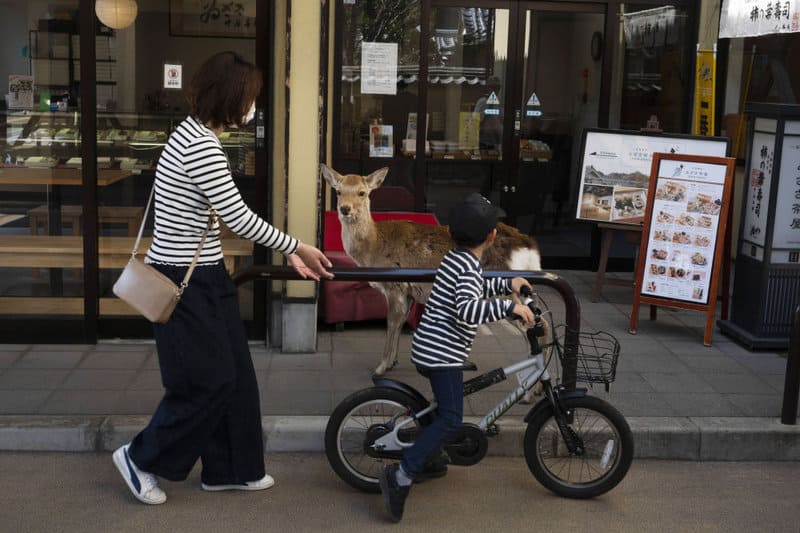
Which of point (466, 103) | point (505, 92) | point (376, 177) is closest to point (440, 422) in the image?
point (376, 177)

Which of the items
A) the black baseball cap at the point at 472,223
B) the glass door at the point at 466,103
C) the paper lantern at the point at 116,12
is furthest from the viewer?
the glass door at the point at 466,103

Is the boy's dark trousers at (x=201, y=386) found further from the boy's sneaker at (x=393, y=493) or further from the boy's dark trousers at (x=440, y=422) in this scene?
the boy's dark trousers at (x=440, y=422)

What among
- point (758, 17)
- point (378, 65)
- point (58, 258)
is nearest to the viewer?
point (58, 258)

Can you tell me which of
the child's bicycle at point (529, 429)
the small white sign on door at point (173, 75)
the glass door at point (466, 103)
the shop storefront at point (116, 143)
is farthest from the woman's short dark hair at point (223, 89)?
the glass door at point (466, 103)

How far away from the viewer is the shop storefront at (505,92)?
32.0ft

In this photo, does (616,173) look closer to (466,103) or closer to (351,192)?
(466,103)

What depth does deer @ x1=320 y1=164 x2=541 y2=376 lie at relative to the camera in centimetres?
680

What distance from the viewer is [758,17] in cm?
831

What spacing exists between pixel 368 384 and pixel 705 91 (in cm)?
442

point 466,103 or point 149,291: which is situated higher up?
point 466,103

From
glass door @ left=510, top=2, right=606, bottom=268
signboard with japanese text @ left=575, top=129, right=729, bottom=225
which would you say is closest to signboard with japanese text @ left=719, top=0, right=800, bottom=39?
signboard with japanese text @ left=575, top=129, right=729, bottom=225

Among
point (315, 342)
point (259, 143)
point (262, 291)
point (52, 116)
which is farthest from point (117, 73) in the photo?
point (315, 342)

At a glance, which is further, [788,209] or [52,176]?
[788,209]

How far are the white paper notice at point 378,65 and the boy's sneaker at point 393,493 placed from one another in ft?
18.0
